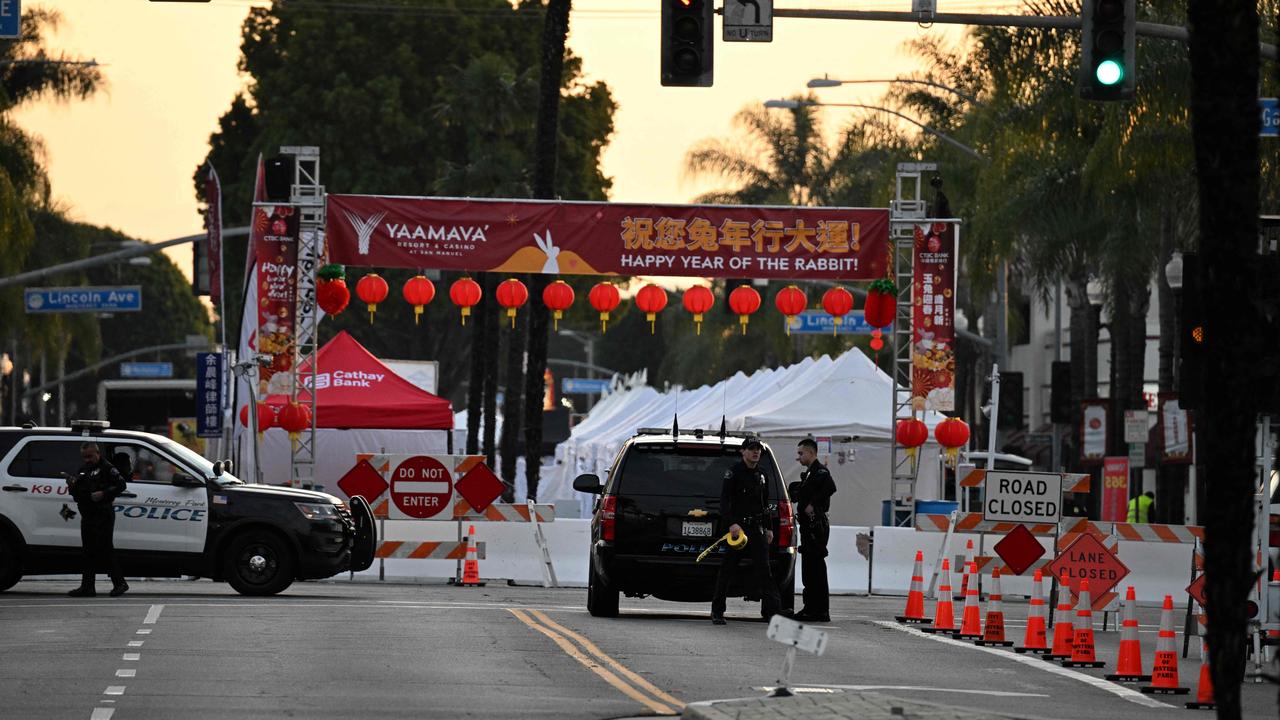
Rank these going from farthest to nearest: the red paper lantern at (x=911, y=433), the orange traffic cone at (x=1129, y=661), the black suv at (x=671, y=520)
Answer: the red paper lantern at (x=911, y=433), the black suv at (x=671, y=520), the orange traffic cone at (x=1129, y=661)

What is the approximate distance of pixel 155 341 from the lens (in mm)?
129250

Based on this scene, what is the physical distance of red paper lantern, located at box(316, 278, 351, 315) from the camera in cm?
3238

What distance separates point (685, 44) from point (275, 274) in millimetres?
13785

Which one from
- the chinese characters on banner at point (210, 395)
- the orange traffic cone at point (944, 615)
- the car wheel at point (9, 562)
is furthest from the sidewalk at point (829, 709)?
the chinese characters on banner at point (210, 395)

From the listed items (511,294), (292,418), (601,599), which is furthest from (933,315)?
(601,599)

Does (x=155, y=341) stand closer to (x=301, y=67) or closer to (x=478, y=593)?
(x=301, y=67)

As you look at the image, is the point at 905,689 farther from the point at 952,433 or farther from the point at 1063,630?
the point at 952,433

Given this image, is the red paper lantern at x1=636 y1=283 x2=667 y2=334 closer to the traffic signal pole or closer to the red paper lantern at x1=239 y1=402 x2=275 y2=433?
the red paper lantern at x1=239 y1=402 x2=275 y2=433

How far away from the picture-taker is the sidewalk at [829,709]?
40.3 feet

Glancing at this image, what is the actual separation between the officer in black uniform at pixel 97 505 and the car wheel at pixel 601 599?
5.61m

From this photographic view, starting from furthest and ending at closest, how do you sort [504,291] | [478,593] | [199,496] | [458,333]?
1. [458,333]
2. [504,291]
3. [478,593]
4. [199,496]

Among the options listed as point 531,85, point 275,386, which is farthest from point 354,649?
point 531,85

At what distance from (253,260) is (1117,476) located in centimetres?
1591

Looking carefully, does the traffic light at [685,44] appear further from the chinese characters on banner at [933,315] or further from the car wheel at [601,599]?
the chinese characters on banner at [933,315]
